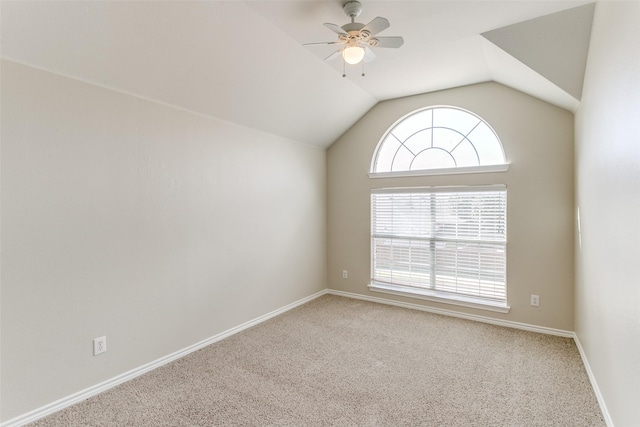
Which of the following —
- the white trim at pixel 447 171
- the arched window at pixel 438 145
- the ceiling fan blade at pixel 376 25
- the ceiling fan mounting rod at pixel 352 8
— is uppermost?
the ceiling fan mounting rod at pixel 352 8

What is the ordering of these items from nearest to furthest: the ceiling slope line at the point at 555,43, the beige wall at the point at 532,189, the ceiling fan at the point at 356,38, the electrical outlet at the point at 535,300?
the ceiling fan at the point at 356,38 → the ceiling slope line at the point at 555,43 → the beige wall at the point at 532,189 → the electrical outlet at the point at 535,300

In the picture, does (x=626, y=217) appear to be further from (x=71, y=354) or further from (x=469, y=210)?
(x=71, y=354)

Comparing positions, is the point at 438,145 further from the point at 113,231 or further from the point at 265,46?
the point at 113,231

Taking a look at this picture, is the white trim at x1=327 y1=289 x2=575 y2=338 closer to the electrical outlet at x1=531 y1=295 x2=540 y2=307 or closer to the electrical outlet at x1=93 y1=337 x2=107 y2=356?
the electrical outlet at x1=531 y1=295 x2=540 y2=307

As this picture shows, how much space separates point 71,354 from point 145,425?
0.77 meters

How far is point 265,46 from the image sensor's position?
2.64 metres

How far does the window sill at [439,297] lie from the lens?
3.60 meters

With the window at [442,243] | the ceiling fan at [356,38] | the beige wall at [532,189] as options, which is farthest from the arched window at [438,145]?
the ceiling fan at [356,38]

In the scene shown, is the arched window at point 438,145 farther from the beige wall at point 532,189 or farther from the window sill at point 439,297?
the window sill at point 439,297

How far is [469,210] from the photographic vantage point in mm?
3787

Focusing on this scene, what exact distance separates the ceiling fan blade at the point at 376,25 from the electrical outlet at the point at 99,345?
294 cm

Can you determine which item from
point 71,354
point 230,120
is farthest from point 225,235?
point 71,354

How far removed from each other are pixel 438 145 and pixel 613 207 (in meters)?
2.39

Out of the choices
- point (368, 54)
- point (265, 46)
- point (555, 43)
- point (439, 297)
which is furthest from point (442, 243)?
point (265, 46)
